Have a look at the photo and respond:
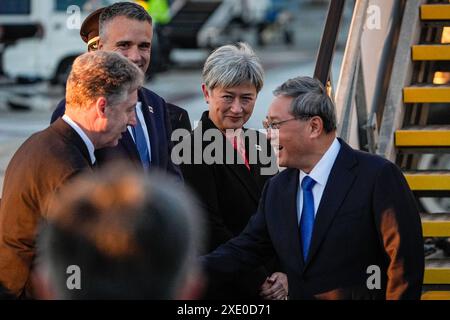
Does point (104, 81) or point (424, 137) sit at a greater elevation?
point (104, 81)

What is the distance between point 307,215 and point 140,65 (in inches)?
51.7

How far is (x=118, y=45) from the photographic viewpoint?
16.9 ft

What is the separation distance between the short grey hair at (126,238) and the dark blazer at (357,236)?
1762 millimetres

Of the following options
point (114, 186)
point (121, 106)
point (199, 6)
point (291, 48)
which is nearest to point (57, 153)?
point (121, 106)

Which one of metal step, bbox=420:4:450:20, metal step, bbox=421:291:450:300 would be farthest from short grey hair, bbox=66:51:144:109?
metal step, bbox=420:4:450:20

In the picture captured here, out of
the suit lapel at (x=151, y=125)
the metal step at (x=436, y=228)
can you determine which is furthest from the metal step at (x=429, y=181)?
the suit lapel at (x=151, y=125)

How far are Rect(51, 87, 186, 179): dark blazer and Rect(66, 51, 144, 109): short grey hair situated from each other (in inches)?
30.2

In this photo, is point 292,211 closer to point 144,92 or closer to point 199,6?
point 144,92

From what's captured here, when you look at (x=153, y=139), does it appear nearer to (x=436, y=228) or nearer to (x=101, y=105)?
(x=101, y=105)

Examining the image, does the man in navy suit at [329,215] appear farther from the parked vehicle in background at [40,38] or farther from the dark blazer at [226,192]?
the parked vehicle in background at [40,38]

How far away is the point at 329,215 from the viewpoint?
4121mm

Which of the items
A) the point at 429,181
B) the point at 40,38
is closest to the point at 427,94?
the point at 429,181

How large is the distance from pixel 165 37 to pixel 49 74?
4.73m

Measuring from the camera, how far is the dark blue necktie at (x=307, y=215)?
13.8ft
